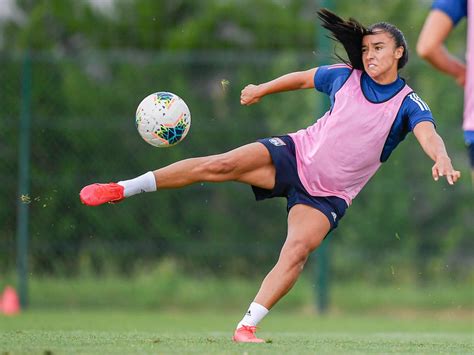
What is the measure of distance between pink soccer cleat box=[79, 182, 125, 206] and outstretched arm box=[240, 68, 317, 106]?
3.26 feet

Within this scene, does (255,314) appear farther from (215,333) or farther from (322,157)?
(215,333)

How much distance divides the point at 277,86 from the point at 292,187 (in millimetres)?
655

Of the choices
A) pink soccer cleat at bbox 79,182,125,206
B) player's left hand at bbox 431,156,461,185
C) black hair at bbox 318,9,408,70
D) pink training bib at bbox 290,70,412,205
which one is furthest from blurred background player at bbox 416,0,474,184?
pink soccer cleat at bbox 79,182,125,206

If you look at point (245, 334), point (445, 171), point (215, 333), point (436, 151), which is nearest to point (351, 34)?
point (436, 151)

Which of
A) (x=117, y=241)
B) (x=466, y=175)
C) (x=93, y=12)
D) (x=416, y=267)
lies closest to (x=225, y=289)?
(x=117, y=241)

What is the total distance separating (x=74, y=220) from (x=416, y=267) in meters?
3.77

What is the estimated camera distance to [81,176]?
40.4 ft

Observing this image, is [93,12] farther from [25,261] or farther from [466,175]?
[466,175]

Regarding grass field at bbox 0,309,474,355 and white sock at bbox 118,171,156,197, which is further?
white sock at bbox 118,171,156,197

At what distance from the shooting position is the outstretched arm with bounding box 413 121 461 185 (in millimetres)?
5916

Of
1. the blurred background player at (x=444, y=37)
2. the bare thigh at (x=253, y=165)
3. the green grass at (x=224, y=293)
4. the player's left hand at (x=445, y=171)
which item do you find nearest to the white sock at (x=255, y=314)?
the bare thigh at (x=253, y=165)

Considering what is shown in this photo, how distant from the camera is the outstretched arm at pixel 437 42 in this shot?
5.23m

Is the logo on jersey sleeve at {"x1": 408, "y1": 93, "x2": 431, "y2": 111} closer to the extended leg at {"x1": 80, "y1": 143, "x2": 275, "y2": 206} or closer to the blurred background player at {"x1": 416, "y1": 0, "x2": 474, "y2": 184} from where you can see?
the extended leg at {"x1": 80, "y1": 143, "x2": 275, "y2": 206}

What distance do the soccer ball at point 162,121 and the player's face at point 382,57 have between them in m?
1.26
